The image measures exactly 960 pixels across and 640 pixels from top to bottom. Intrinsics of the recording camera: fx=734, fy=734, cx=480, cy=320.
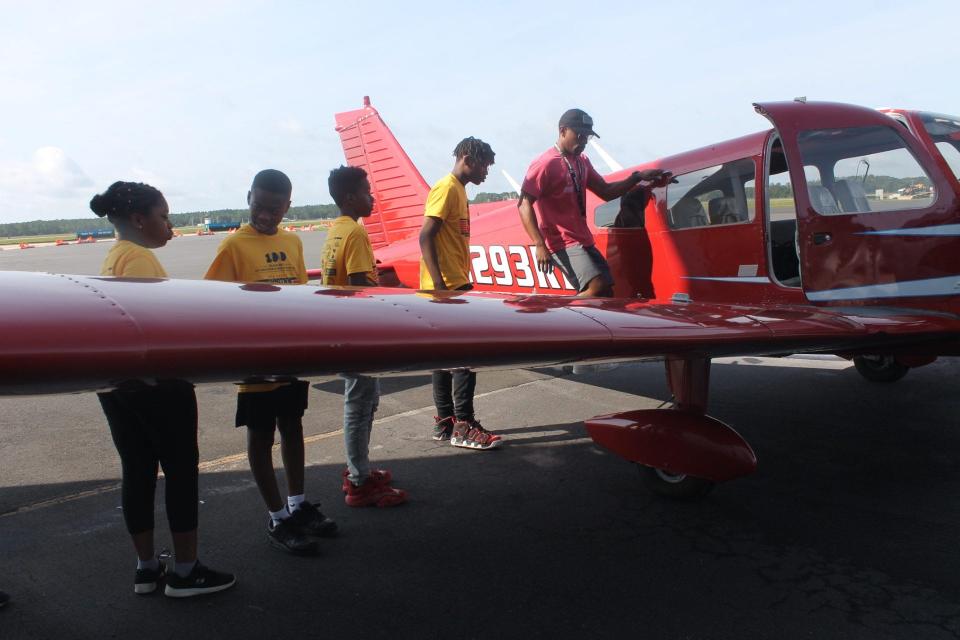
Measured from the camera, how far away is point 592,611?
8.32ft

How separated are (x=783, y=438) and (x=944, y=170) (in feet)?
5.72

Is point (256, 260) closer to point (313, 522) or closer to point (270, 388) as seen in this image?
point (270, 388)

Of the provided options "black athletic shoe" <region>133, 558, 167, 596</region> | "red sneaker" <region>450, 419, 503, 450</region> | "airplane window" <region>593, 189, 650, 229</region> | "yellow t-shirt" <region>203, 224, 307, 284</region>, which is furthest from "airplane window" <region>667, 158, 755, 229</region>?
"black athletic shoe" <region>133, 558, 167, 596</region>

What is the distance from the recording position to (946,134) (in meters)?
4.20

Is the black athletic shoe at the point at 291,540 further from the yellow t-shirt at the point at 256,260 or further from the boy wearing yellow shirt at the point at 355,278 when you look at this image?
the yellow t-shirt at the point at 256,260

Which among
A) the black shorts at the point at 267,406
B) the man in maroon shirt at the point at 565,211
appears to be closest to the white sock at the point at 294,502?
the black shorts at the point at 267,406

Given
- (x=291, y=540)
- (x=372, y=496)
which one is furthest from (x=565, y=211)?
(x=291, y=540)

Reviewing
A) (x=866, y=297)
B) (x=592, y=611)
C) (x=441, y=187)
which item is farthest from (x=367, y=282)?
(x=866, y=297)

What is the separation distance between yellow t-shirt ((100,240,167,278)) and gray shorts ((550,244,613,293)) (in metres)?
2.39

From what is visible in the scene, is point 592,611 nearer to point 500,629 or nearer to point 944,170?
point 500,629

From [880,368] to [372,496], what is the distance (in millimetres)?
4332

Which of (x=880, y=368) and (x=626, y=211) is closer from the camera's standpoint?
(x=626, y=211)

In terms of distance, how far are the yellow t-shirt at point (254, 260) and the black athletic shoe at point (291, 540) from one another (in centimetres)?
61

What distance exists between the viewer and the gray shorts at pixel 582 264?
434cm
